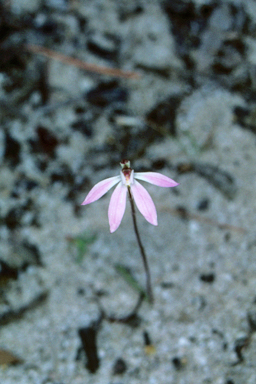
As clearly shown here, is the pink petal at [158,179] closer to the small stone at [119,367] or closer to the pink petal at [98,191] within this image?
the pink petal at [98,191]

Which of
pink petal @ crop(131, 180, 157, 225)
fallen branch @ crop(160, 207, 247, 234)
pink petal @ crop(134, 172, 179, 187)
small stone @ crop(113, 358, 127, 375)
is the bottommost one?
small stone @ crop(113, 358, 127, 375)

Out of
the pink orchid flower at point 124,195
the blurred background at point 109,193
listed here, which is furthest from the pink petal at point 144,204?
the blurred background at point 109,193

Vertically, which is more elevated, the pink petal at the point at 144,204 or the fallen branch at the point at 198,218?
the fallen branch at the point at 198,218

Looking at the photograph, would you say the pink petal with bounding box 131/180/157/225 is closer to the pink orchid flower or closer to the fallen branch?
the pink orchid flower

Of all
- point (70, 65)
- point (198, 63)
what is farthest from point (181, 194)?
point (70, 65)

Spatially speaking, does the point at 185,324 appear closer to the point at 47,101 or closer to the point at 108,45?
the point at 47,101

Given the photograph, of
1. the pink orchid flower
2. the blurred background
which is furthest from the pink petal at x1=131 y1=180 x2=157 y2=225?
the blurred background
